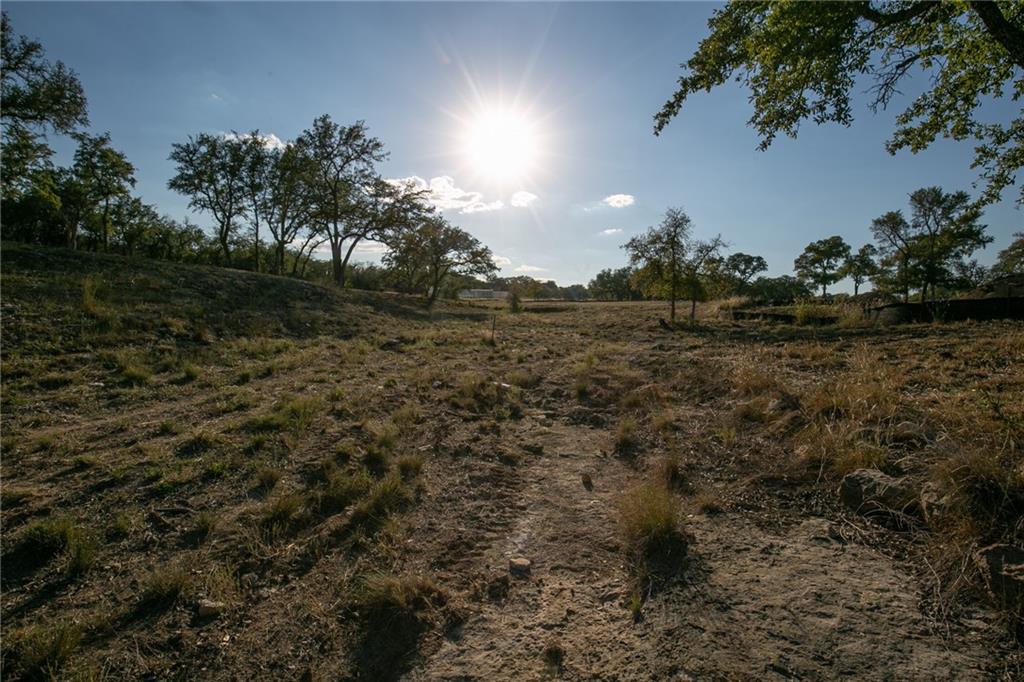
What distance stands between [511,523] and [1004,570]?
368 centimetres

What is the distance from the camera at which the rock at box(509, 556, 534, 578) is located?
3799 mm

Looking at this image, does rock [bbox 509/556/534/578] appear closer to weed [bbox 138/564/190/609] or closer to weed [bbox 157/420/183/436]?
weed [bbox 138/564/190/609]

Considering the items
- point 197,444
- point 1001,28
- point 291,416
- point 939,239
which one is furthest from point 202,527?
point 939,239

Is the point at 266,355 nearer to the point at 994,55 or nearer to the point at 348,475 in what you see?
the point at 348,475

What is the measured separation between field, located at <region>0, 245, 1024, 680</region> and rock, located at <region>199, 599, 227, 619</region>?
0.01 meters

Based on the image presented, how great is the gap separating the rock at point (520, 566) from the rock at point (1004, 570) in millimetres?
3111

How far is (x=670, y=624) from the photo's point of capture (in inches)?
120

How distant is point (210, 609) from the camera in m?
3.35

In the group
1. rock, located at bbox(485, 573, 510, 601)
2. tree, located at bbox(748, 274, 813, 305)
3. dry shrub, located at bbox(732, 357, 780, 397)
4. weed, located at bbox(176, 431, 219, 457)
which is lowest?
rock, located at bbox(485, 573, 510, 601)

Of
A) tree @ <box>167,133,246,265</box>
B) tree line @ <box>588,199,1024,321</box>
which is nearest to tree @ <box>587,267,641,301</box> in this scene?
tree line @ <box>588,199,1024,321</box>

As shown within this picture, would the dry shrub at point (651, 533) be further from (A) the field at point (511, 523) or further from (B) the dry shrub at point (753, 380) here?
(B) the dry shrub at point (753, 380)

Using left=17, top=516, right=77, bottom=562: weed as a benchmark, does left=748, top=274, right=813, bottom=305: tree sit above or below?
above

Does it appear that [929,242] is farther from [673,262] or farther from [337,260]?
[337,260]

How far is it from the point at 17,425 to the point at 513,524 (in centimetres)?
741
